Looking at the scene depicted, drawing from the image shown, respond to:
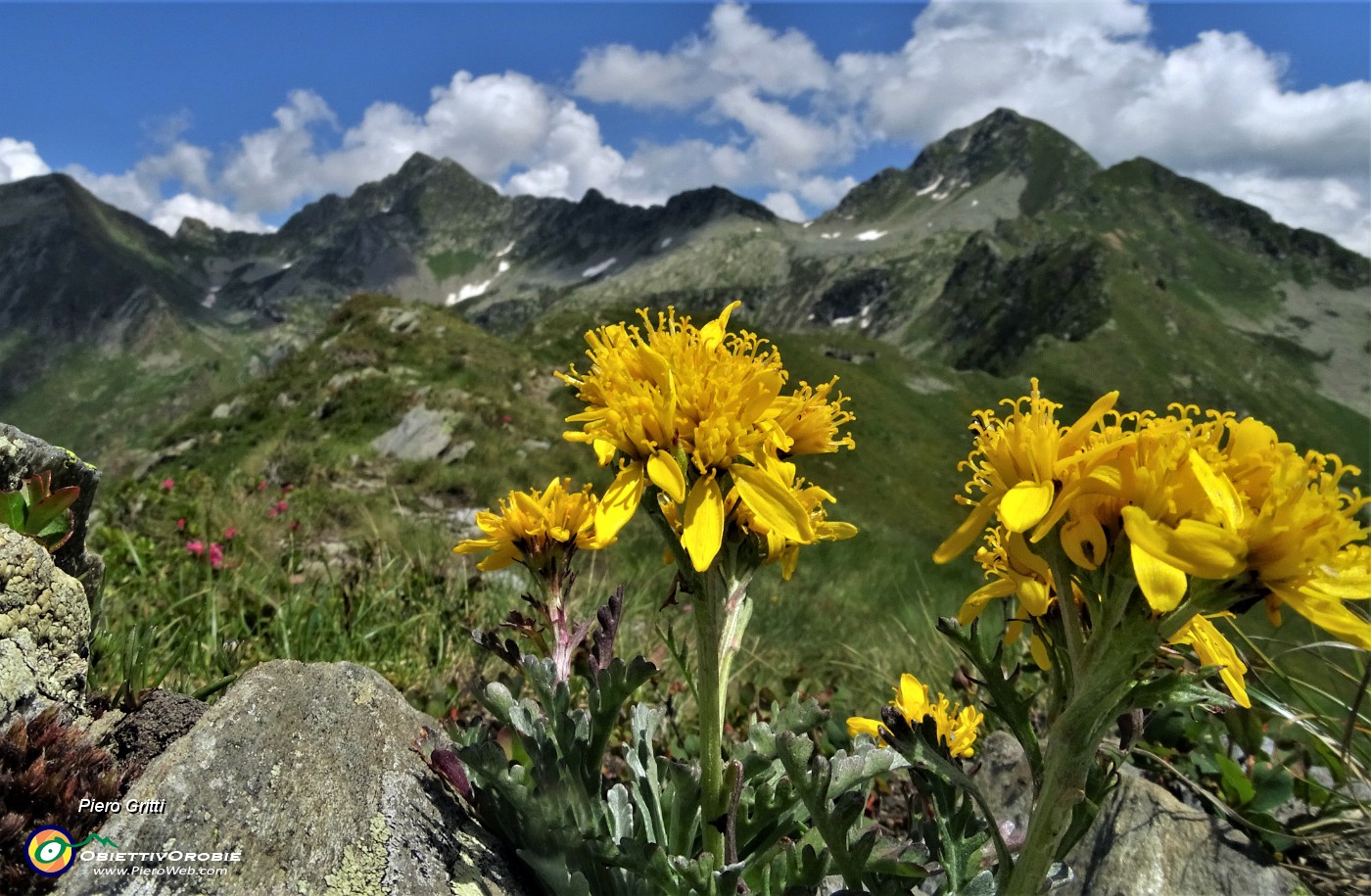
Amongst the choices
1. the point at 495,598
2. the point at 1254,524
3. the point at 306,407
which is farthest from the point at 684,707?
the point at 306,407

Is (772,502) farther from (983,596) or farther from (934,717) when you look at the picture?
(934,717)

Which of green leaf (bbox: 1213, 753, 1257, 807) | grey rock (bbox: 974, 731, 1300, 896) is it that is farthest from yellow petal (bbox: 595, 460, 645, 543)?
green leaf (bbox: 1213, 753, 1257, 807)

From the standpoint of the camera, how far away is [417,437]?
16641 millimetres

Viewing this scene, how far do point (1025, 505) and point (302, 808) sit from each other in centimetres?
202

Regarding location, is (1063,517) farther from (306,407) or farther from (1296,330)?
(1296,330)

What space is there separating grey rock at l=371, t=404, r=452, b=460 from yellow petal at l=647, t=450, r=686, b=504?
46.4ft

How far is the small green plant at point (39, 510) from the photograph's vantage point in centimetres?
248

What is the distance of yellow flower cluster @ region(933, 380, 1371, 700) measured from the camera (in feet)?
4.95

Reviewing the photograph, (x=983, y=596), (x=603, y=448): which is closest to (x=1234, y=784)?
(x=983, y=596)

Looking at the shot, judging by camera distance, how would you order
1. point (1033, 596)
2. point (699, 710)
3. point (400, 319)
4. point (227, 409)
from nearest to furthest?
point (1033, 596) → point (699, 710) → point (227, 409) → point (400, 319)

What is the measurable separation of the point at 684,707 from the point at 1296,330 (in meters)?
200

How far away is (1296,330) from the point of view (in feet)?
517

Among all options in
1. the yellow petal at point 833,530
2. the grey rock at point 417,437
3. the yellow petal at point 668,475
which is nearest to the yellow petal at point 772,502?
the yellow petal at point 668,475

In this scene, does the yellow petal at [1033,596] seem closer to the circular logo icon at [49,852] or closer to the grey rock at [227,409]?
the circular logo icon at [49,852]
